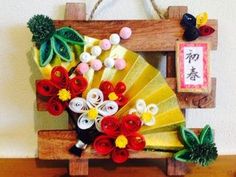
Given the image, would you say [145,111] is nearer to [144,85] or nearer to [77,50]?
[144,85]

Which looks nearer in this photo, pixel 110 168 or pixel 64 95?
pixel 64 95

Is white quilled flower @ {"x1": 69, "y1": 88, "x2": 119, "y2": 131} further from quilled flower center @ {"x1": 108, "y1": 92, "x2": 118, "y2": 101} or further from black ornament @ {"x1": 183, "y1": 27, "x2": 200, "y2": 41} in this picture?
black ornament @ {"x1": 183, "y1": 27, "x2": 200, "y2": 41}

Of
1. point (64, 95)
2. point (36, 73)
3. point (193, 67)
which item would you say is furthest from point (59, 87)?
point (193, 67)

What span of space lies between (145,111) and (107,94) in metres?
0.07

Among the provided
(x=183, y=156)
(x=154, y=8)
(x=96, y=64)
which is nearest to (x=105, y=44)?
(x=96, y=64)

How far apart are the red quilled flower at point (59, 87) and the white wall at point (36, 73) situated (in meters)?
0.12

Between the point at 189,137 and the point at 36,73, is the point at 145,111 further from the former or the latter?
the point at 36,73

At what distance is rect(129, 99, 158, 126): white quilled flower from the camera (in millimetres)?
694

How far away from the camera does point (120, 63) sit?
27.5 inches

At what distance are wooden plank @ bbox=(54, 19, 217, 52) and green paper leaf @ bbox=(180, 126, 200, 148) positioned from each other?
15cm

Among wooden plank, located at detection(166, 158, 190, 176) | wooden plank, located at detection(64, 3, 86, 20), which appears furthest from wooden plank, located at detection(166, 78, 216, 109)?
wooden plank, located at detection(64, 3, 86, 20)

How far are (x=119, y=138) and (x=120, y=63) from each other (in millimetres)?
130

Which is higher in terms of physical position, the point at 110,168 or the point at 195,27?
the point at 195,27

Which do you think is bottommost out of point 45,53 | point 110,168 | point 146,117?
point 110,168
